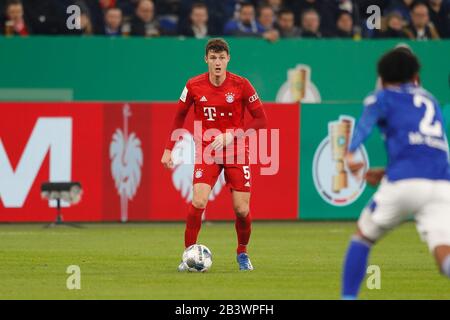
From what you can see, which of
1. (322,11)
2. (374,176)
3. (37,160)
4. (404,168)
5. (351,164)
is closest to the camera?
(404,168)

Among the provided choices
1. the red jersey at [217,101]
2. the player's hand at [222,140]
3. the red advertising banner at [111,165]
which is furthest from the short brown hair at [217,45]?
the red advertising banner at [111,165]

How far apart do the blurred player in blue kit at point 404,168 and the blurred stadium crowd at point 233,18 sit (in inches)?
491

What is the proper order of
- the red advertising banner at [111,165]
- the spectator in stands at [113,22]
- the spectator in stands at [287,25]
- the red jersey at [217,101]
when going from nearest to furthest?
the red jersey at [217,101]
the red advertising banner at [111,165]
the spectator in stands at [113,22]
the spectator in stands at [287,25]

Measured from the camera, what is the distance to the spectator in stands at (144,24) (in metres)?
22.1

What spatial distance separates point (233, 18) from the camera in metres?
23.0

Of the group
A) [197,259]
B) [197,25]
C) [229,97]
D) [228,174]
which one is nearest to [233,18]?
[197,25]

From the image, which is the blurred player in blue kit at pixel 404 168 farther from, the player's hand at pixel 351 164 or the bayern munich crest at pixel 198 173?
the bayern munich crest at pixel 198 173

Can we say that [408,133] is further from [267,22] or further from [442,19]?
[442,19]

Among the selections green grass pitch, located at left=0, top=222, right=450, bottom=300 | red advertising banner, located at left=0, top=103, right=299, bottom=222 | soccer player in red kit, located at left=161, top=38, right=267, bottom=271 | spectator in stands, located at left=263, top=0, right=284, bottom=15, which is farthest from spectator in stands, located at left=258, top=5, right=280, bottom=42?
soccer player in red kit, located at left=161, top=38, right=267, bottom=271

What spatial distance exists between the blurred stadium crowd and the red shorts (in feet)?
28.7

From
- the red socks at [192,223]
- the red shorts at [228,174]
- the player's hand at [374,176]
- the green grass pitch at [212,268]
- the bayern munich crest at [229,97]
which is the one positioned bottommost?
the green grass pitch at [212,268]

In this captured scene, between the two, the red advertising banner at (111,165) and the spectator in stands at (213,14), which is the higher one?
the spectator in stands at (213,14)

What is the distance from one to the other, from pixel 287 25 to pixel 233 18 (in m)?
0.95
